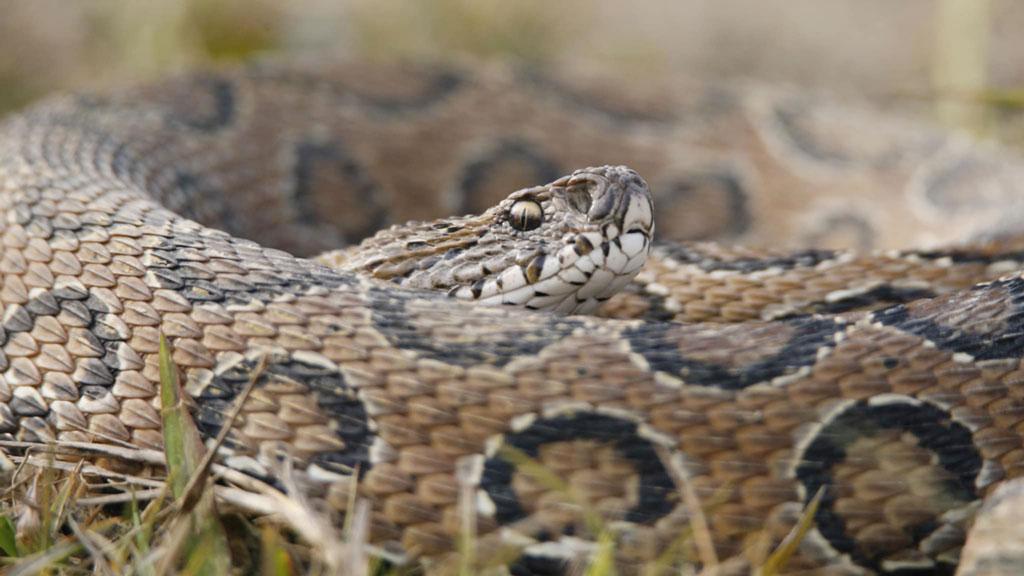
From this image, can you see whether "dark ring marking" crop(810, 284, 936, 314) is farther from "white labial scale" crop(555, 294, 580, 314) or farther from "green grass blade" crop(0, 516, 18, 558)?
"green grass blade" crop(0, 516, 18, 558)

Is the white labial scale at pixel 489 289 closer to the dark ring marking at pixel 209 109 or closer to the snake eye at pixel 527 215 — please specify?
the snake eye at pixel 527 215

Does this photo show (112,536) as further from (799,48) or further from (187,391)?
(799,48)

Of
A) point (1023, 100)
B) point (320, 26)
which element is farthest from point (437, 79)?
point (1023, 100)

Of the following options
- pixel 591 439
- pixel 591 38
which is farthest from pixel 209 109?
pixel 591 38

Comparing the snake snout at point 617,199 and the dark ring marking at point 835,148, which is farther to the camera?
the dark ring marking at point 835,148

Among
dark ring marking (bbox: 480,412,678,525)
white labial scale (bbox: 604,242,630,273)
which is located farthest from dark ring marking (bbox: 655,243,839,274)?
dark ring marking (bbox: 480,412,678,525)

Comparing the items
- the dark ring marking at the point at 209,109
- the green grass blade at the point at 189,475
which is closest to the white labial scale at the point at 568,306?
the green grass blade at the point at 189,475
